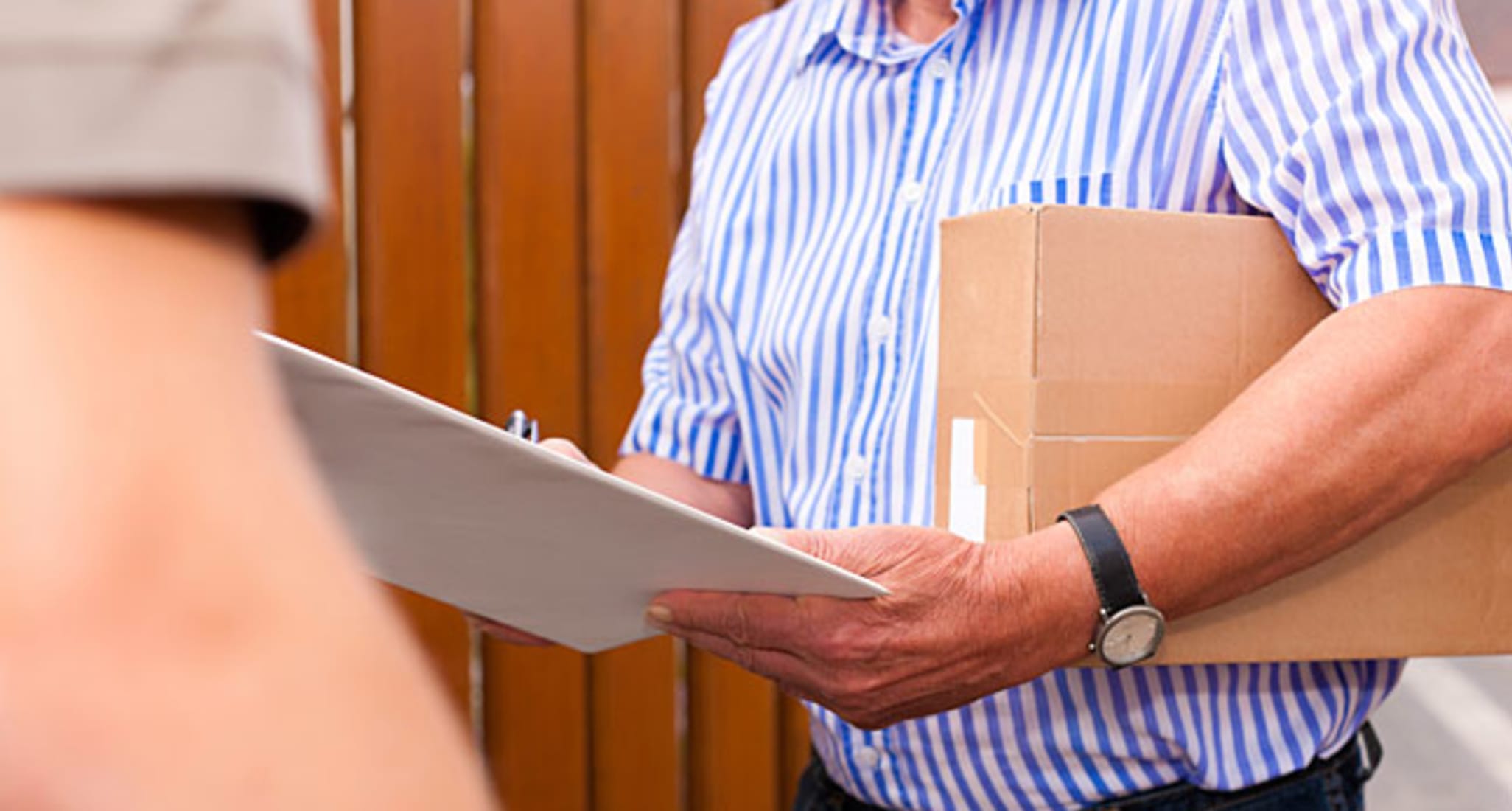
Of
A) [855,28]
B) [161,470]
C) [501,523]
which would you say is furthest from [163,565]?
[855,28]

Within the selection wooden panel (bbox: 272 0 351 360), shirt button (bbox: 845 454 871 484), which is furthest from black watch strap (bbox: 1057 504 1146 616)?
wooden panel (bbox: 272 0 351 360)

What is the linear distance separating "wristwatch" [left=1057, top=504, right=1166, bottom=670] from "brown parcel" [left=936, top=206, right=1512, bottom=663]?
0.03 metres

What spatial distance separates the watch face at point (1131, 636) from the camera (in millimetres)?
860

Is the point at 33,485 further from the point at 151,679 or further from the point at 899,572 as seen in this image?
the point at 899,572

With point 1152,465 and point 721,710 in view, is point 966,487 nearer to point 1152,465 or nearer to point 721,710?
point 1152,465

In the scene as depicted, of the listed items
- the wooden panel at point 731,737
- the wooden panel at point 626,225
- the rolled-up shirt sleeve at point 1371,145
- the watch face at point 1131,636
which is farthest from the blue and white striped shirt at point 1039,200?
the wooden panel at point 731,737

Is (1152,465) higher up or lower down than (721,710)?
higher up

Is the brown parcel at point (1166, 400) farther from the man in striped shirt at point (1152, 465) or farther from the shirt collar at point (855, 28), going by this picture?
the shirt collar at point (855, 28)

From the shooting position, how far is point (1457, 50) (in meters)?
0.93

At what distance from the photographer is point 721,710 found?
2.10 meters

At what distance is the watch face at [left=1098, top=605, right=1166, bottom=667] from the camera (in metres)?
0.86

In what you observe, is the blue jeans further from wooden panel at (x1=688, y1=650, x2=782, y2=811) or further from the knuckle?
wooden panel at (x1=688, y1=650, x2=782, y2=811)

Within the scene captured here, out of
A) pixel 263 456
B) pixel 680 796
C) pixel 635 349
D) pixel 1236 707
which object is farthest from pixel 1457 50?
pixel 680 796

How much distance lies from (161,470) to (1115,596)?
2.44ft
